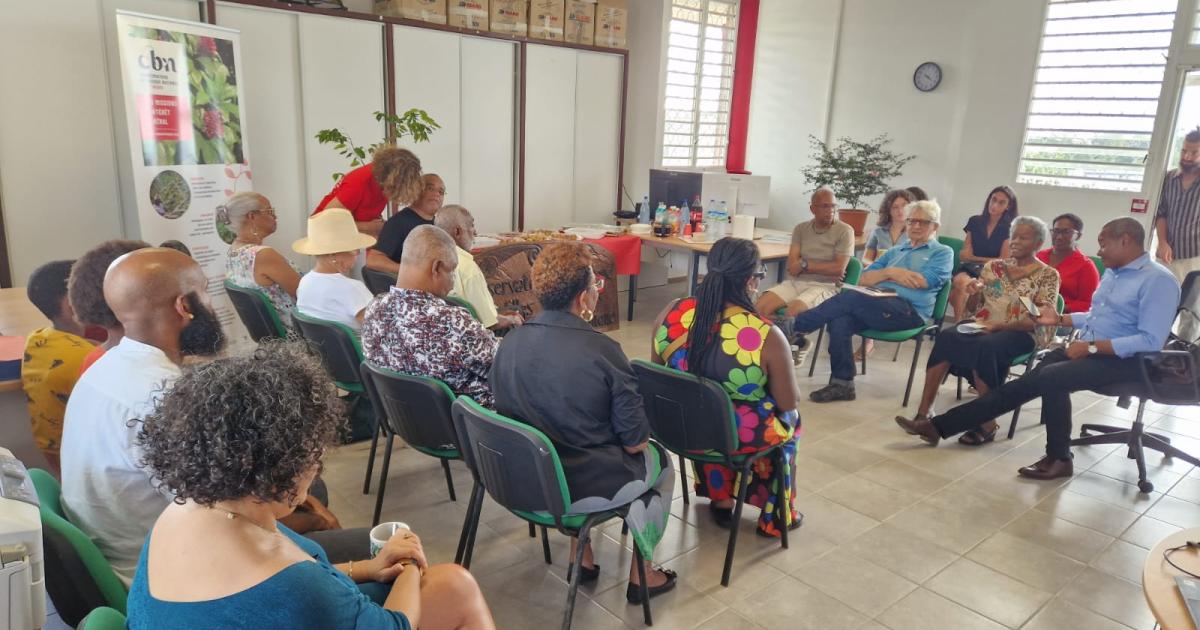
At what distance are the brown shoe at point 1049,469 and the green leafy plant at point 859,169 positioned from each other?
3.80 metres

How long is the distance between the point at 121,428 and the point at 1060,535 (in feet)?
10.9

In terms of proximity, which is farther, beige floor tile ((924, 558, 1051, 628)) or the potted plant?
the potted plant

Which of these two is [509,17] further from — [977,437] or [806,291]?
[977,437]

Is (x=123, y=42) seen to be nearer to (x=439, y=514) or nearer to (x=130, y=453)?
(x=439, y=514)

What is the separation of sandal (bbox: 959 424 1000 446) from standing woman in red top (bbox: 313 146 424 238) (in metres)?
3.21

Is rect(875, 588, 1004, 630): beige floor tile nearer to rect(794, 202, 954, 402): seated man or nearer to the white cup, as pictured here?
the white cup

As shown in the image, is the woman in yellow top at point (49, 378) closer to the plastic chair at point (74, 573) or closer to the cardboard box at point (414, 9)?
the plastic chair at point (74, 573)

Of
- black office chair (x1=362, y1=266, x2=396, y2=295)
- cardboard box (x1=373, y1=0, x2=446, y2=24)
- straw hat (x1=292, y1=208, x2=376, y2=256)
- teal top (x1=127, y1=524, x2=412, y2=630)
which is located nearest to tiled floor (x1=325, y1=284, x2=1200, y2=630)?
black office chair (x1=362, y1=266, x2=396, y2=295)

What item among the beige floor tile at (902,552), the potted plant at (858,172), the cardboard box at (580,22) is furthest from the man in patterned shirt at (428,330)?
the potted plant at (858,172)

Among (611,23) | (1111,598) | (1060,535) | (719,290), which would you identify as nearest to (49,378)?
(719,290)

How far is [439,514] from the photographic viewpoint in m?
3.16

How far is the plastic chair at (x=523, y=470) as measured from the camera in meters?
2.09

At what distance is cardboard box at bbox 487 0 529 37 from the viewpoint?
6133mm

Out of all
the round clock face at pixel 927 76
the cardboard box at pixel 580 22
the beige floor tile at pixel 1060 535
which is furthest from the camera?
the round clock face at pixel 927 76
